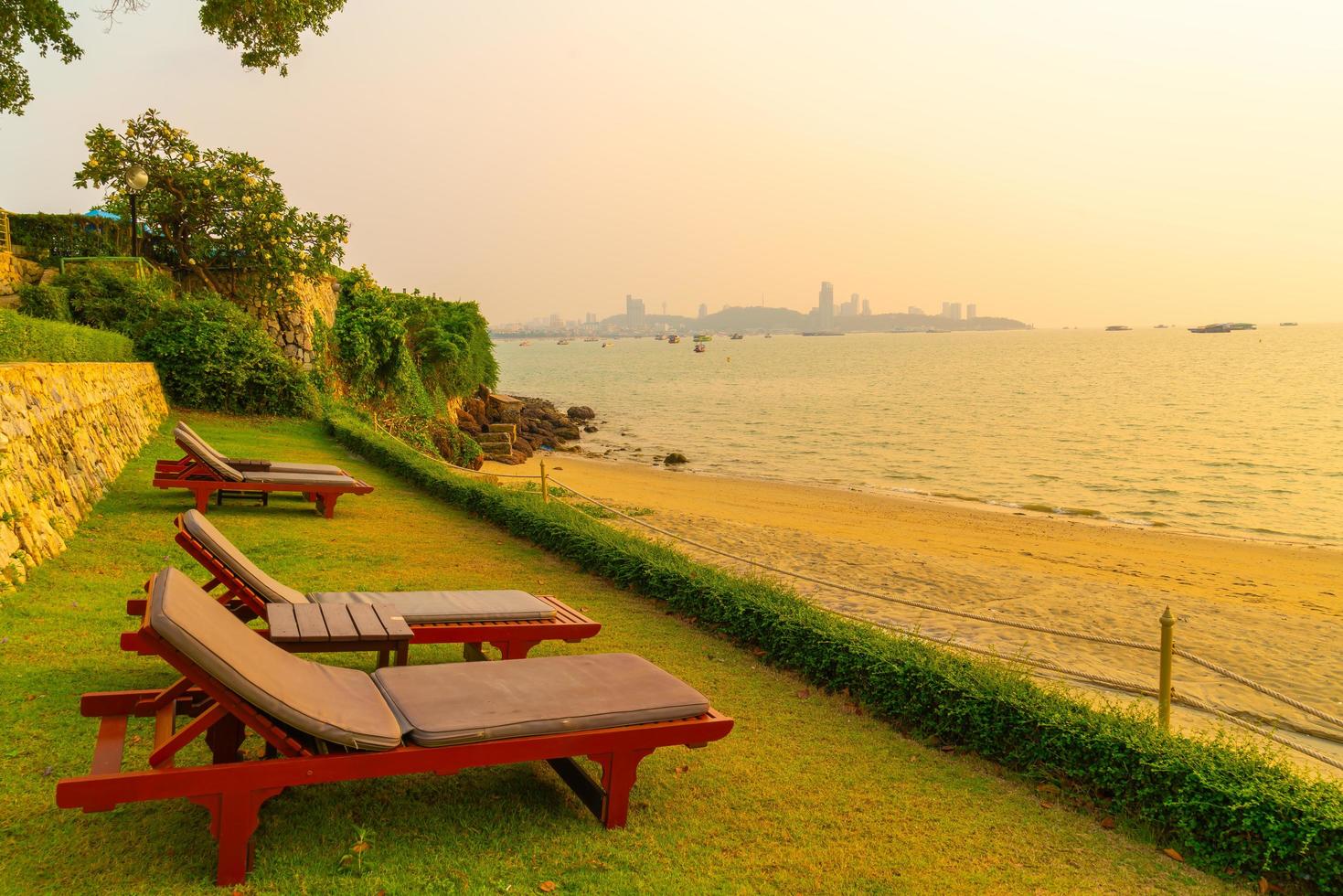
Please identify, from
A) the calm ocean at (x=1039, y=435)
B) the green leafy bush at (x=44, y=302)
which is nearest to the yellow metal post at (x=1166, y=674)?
the calm ocean at (x=1039, y=435)

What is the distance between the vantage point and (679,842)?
13.2 feet

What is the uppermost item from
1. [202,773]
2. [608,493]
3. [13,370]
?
[13,370]

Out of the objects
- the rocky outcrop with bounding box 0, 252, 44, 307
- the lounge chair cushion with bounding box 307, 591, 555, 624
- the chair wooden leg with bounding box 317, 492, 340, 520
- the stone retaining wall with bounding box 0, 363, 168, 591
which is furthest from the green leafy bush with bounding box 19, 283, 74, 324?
the lounge chair cushion with bounding box 307, 591, 555, 624

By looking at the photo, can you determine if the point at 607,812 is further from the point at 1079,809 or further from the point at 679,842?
the point at 1079,809

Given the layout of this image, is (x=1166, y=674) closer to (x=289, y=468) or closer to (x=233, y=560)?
(x=233, y=560)

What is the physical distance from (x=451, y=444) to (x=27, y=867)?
76.6ft

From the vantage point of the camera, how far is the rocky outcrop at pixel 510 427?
29.5 metres

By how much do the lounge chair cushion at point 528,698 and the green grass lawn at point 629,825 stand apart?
1.82 feet

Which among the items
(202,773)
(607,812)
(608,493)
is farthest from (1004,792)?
(608,493)

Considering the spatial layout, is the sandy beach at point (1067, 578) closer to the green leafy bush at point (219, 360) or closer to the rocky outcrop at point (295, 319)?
the green leafy bush at point (219, 360)

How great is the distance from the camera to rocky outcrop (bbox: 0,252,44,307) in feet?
56.5

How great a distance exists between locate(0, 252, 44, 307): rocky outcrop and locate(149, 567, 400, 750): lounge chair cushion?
54.1 feet

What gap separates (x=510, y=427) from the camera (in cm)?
3166

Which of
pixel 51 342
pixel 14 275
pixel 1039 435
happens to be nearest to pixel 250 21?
pixel 51 342
